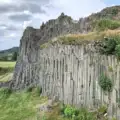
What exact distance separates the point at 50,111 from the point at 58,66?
489 cm

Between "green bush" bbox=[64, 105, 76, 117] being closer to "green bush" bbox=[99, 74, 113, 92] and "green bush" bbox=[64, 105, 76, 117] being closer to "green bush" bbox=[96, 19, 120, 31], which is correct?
"green bush" bbox=[99, 74, 113, 92]

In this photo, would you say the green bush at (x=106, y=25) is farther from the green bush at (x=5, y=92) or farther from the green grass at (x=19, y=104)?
the green bush at (x=5, y=92)

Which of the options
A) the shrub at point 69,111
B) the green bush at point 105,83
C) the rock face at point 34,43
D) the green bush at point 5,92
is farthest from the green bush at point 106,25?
the green bush at point 5,92

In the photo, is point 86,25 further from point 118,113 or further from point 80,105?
point 118,113

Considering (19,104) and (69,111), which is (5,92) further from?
(69,111)

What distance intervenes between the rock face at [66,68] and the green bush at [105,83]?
0.27 meters

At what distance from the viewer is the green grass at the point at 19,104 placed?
102 feet

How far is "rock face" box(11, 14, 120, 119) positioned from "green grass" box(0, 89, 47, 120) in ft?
4.29

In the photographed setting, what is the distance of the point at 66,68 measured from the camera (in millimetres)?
30484

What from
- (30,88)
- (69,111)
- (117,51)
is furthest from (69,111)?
(30,88)

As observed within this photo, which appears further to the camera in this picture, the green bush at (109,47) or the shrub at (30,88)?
the shrub at (30,88)

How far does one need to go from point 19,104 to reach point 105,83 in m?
13.4

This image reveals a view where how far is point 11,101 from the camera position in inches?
1489

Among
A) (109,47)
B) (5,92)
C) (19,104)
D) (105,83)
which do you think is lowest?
(19,104)
